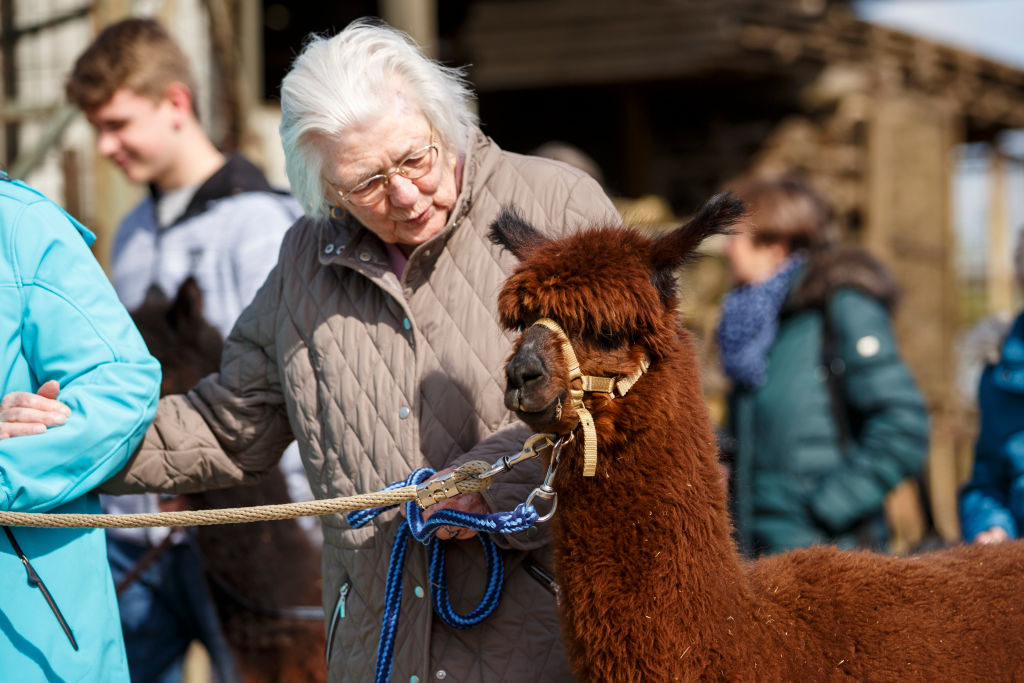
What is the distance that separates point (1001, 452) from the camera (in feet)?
9.34

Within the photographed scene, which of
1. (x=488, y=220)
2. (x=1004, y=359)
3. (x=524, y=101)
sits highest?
(x=524, y=101)

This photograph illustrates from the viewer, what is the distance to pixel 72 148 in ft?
17.0

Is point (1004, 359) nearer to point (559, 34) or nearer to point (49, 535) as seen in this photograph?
point (49, 535)

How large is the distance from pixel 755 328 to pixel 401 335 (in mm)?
2284

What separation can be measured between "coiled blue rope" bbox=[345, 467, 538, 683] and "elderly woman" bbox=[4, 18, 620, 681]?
0.09 feet

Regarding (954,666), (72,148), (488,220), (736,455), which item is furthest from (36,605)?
(72,148)

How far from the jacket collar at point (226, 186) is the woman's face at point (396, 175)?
1338mm

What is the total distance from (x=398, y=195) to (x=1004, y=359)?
70.0 inches

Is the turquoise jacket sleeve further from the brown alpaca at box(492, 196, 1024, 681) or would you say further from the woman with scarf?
the brown alpaca at box(492, 196, 1024, 681)

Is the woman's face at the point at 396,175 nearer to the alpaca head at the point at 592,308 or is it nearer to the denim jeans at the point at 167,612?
the alpaca head at the point at 592,308

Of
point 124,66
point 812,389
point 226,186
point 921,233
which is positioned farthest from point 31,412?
point 921,233

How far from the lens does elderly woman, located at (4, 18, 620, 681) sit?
212cm

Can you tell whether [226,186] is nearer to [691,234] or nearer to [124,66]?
[124,66]

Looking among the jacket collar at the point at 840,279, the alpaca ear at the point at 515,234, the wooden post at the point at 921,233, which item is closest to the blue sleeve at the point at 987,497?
the jacket collar at the point at 840,279
